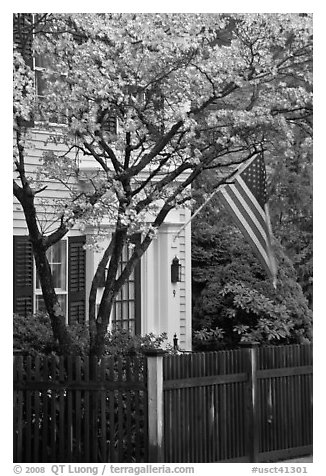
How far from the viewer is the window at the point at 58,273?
1158cm

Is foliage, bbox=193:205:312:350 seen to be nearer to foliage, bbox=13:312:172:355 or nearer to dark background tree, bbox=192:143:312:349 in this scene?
dark background tree, bbox=192:143:312:349

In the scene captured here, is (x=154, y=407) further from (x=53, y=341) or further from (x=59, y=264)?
(x=59, y=264)

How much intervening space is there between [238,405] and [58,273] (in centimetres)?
319

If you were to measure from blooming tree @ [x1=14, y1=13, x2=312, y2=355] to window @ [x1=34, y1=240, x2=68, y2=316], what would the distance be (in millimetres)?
1519

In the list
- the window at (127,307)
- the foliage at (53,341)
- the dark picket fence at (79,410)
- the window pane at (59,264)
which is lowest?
the dark picket fence at (79,410)

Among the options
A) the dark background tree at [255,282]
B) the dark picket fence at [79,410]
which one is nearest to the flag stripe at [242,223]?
the dark picket fence at [79,410]

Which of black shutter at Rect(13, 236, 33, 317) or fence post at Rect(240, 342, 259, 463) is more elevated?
black shutter at Rect(13, 236, 33, 317)

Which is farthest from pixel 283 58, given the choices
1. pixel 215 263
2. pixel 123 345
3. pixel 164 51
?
pixel 215 263

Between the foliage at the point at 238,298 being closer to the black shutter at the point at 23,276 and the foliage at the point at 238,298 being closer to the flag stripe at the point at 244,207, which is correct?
the black shutter at the point at 23,276

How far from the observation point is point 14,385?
30.0 feet

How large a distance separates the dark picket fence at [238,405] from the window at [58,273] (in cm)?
300

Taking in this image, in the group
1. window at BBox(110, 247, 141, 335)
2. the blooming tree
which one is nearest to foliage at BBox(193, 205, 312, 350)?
window at BBox(110, 247, 141, 335)

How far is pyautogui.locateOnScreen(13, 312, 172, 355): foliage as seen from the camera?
10227mm

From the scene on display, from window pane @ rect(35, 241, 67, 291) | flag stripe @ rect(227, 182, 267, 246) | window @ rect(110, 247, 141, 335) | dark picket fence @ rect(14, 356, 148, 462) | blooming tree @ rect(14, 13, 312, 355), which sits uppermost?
blooming tree @ rect(14, 13, 312, 355)
